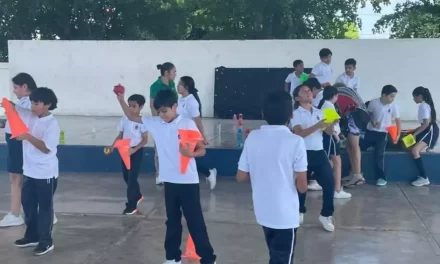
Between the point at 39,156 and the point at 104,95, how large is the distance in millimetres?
13036

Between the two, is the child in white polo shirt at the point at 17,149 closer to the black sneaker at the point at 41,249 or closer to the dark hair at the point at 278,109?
the black sneaker at the point at 41,249

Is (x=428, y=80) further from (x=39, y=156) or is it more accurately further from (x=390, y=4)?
(x=39, y=156)

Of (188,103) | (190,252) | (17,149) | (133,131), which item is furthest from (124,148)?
(190,252)

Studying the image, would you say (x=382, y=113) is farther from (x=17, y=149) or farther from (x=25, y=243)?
(x=25, y=243)

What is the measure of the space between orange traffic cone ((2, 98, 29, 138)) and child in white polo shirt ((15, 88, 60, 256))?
6 cm

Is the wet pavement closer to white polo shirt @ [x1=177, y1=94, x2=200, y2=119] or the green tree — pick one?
white polo shirt @ [x1=177, y1=94, x2=200, y2=119]

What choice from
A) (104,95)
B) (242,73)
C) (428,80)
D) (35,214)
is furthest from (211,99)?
(35,214)

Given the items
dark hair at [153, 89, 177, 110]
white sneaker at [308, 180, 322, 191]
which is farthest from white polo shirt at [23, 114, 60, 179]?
white sneaker at [308, 180, 322, 191]

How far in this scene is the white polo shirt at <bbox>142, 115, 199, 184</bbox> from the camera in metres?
4.32

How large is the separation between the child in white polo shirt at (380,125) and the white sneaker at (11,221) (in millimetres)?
4863

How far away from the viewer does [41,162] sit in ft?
15.9

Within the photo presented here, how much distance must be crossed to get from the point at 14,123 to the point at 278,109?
2.42 m

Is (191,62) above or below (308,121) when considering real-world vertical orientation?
above

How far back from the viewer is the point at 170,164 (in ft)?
14.2
